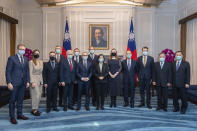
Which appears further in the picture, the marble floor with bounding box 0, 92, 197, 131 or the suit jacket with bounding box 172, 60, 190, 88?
the suit jacket with bounding box 172, 60, 190, 88

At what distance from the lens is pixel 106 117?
4.26 m

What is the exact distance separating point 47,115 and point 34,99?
455 millimetres

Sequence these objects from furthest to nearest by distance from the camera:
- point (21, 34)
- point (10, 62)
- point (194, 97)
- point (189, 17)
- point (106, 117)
→ point (21, 34)
point (189, 17)
point (194, 97)
point (106, 117)
point (10, 62)

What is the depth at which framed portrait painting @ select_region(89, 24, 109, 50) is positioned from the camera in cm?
884

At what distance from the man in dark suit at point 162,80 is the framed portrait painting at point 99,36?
412 cm

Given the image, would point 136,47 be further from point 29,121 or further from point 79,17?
point 29,121

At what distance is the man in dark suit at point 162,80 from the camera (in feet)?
15.9

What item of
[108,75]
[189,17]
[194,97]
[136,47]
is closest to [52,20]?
[136,47]

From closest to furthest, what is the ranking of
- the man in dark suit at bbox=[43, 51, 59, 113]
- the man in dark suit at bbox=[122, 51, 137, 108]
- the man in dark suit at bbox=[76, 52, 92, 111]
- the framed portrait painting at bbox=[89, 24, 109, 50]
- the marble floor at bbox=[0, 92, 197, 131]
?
the marble floor at bbox=[0, 92, 197, 131]
the man in dark suit at bbox=[43, 51, 59, 113]
the man in dark suit at bbox=[76, 52, 92, 111]
the man in dark suit at bbox=[122, 51, 137, 108]
the framed portrait painting at bbox=[89, 24, 109, 50]

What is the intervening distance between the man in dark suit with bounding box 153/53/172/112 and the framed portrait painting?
4119mm

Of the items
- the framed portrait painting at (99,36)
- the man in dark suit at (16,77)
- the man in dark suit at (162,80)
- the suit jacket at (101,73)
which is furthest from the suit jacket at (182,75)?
the framed portrait painting at (99,36)

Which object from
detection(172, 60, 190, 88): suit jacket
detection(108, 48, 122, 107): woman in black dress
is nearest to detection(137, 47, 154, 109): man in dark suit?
detection(108, 48, 122, 107): woman in black dress

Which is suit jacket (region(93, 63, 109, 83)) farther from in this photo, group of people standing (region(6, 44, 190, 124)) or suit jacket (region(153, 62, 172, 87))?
suit jacket (region(153, 62, 172, 87))

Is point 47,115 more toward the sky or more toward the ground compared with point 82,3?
more toward the ground
